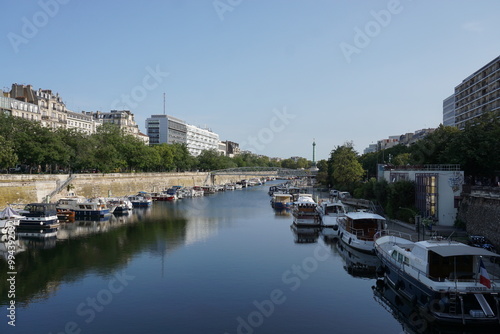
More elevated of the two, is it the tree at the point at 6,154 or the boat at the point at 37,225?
the tree at the point at 6,154

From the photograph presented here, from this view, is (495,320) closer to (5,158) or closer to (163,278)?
(163,278)

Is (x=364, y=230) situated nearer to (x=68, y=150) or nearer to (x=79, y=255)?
(x=79, y=255)

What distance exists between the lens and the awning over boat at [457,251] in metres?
17.8

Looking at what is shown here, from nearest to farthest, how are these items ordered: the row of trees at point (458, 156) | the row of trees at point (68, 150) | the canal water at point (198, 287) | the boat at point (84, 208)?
the canal water at point (198, 287)
the row of trees at point (458, 156)
the boat at point (84, 208)
the row of trees at point (68, 150)

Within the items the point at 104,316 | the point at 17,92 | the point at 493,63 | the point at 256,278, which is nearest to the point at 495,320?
the point at 256,278

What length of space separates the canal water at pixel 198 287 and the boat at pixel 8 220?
7.28 ft

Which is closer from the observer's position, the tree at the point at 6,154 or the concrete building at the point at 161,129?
the tree at the point at 6,154

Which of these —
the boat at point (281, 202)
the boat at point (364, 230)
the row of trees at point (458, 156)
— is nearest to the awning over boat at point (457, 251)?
the boat at point (364, 230)

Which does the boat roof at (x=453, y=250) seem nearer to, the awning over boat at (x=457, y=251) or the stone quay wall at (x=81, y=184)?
the awning over boat at (x=457, y=251)

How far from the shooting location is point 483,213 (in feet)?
97.0

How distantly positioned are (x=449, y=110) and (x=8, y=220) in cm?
9446

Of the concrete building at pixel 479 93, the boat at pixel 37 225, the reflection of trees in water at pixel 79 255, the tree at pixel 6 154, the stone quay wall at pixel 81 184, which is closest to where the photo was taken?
the reflection of trees in water at pixel 79 255

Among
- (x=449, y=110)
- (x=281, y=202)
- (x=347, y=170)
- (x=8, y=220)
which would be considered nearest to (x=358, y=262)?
(x=8, y=220)

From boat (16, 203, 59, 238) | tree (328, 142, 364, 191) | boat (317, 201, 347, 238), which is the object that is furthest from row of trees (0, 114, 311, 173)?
tree (328, 142, 364, 191)
